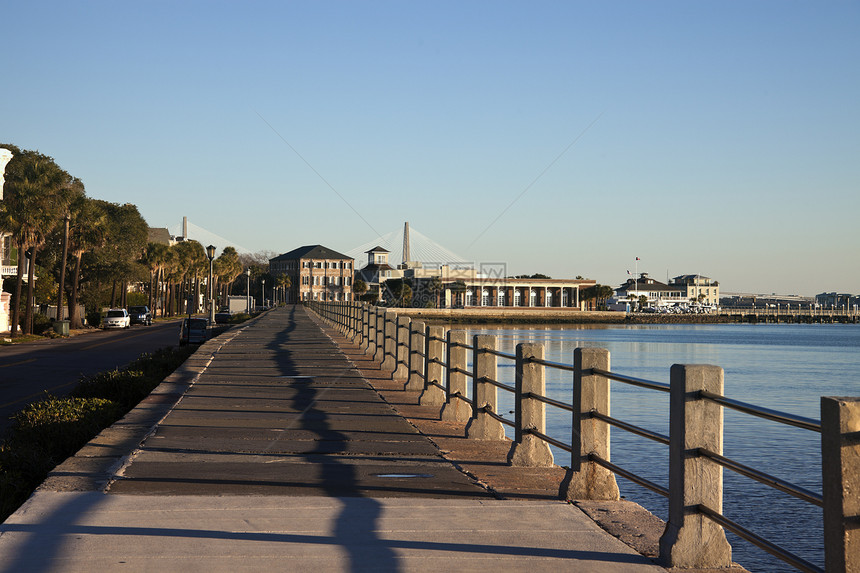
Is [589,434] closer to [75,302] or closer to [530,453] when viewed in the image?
[530,453]

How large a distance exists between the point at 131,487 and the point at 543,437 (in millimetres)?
3985

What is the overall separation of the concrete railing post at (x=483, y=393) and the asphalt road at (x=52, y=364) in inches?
368

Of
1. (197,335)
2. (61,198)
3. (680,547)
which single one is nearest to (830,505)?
(680,547)

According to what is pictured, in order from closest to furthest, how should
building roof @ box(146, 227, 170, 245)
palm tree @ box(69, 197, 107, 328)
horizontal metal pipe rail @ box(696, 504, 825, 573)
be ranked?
horizontal metal pipe rail @ box(696, 504, 825, 573) < palm tree @ box(69, 197, 107, 328) < building roof @ box(146, 227, 170, 245)

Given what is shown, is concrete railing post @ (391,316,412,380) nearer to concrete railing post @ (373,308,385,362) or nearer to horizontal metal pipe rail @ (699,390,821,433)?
concrete railing post @ (373,308,385,362)

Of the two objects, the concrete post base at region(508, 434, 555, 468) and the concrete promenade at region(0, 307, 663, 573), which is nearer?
the concrete promenade at region(0, 307, 663, 573)

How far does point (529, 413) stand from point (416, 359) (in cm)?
823

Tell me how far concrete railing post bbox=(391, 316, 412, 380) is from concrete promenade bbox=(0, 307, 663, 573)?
6.17m

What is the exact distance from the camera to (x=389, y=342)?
22547 mm

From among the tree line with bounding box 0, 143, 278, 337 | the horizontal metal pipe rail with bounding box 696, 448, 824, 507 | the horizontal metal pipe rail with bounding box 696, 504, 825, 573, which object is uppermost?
the tree line with bounding box 0, 143, 278, 337

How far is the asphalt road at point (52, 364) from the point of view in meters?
23.6

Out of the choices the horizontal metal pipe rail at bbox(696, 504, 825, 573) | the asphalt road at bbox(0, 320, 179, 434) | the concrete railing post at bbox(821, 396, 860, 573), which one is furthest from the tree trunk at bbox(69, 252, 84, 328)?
the concrete railing post at bbox(821, 396, 860, 573)

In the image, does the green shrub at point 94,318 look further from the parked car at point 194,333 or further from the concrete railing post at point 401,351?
the concrete railing post at point 401,351

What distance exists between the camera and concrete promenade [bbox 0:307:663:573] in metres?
5.85
